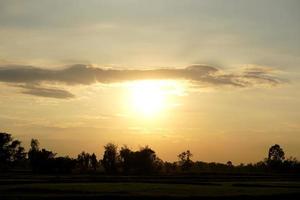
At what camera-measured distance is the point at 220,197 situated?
4462cm

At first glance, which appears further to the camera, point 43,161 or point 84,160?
point 84,160

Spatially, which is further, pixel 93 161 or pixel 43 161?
pixel 93 161

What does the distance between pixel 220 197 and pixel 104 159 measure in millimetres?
109788

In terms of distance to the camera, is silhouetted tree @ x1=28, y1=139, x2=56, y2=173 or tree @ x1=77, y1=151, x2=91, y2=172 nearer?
silhouetted tree @ x1=28, y1=139, x2=56, y2=173

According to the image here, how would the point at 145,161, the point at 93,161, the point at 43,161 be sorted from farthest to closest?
the point at 93,161
the point at 145,161
the point at 43,161

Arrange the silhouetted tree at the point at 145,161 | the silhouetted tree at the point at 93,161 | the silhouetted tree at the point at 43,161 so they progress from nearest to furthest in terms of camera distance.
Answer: the silhouetted tree at the point at 43,161
the silhouetted tree at the point at 145,161
the silhouetted tree at the point at 93,161

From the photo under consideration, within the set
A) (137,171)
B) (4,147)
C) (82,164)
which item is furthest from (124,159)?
(4,147)

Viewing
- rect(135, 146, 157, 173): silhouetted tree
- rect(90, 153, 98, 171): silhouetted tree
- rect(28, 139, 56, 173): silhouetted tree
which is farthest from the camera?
rect(90, 153, 98, 171): silhouetted tree

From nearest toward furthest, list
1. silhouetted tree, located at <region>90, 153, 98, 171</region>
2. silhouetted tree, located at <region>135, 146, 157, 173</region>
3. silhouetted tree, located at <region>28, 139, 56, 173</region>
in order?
silhouetted tree, located at <region>28, 139, 56, 173</region> < silhouetted tree, located at <region>135, 146, 157, 173</region> < silhouetted tree, located at <region>90, 153, 98, 171</region>

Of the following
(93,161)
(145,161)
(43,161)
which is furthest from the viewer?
(93,161)

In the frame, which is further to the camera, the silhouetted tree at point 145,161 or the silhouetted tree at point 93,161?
the silhouetted tree at point 93,161

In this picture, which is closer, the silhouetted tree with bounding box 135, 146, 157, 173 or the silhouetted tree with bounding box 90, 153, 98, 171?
the silhouetted tree with bounding box 135, 146, 157, 173

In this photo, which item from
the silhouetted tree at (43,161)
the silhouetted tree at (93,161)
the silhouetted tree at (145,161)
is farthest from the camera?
the silhouetted tree at (93,161)

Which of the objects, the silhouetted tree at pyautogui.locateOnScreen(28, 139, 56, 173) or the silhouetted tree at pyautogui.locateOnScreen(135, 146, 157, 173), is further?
the silhouetted tree at pyautogui.locateOnScreen(135, 146, 157, 173)
